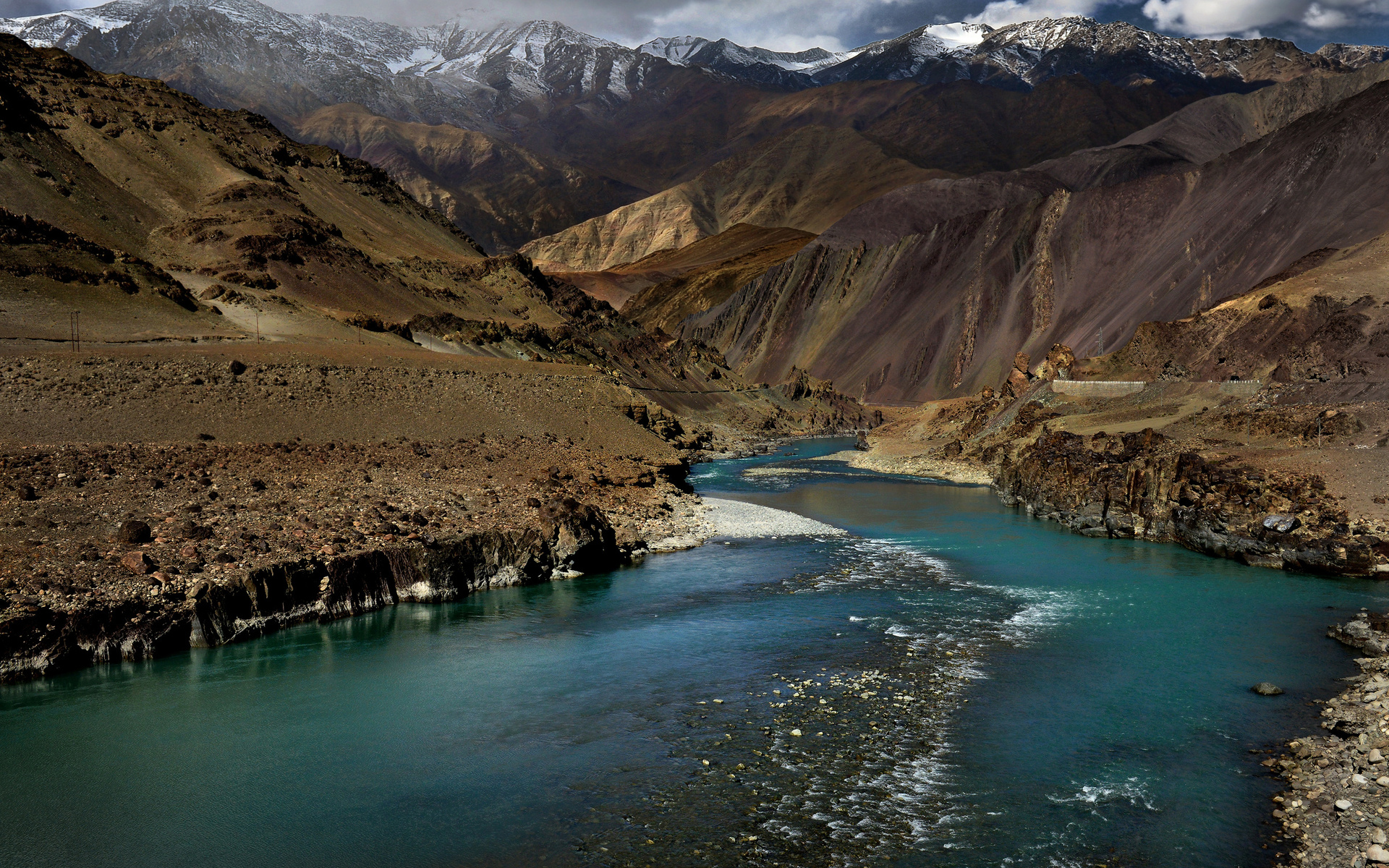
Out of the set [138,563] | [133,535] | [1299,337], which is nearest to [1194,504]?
[1299,337]

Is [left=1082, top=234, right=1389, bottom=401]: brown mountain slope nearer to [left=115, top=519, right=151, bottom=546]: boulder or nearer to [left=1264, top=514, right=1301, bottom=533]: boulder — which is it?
[left=1264, top=514, right=1301, bottom=533]: boulder

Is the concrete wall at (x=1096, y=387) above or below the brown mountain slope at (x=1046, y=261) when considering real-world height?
below

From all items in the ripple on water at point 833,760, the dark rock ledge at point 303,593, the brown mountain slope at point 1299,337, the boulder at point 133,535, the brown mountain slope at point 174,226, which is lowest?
the ripple on water at point 833,760

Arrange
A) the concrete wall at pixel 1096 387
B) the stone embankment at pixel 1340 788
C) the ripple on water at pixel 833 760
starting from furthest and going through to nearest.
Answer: the concrete wall at pixel 1096 387
the ripple on water at pixel 833 760
the stone embankment at pixel 1340 788

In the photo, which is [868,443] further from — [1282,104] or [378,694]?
[1282,104]

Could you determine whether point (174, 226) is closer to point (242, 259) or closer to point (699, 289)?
point (242, 259)

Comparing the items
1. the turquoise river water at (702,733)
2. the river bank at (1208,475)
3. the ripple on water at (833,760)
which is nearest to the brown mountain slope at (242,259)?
the river bank at (1208,475)

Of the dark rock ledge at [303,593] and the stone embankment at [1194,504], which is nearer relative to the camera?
the dark rock ledge at [303,593]

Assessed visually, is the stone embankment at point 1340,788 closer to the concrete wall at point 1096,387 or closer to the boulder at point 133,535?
the boulder at point 133,535
